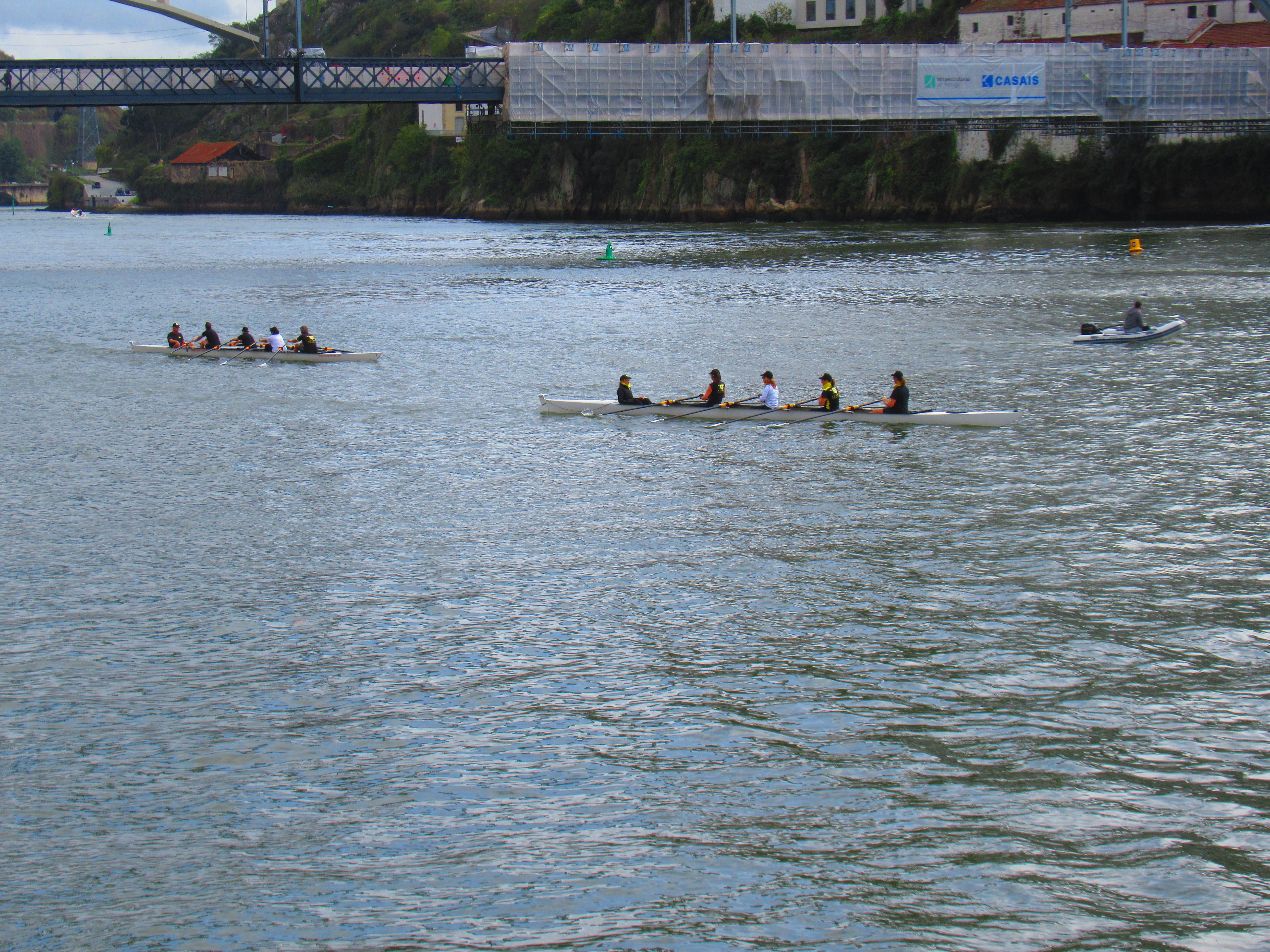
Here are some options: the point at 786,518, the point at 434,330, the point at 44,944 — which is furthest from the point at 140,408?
the point at 44,944

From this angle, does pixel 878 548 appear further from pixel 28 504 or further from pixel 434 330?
pixel 434 330

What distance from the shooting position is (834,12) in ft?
480

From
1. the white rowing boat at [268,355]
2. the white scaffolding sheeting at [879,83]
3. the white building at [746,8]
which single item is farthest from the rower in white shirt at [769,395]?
the white building at [746,8]

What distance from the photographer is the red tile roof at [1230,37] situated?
364 ft

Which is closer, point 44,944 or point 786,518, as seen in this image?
point 44,944

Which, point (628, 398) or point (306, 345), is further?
point (306, 345)

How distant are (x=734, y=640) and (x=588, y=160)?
138562mm

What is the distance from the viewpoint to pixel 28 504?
27.6 meters

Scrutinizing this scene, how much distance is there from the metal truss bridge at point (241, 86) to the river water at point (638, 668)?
171 feet

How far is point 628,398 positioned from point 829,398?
5790mm

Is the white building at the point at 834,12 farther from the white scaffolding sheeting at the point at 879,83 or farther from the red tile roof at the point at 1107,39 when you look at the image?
the white scaffolding sheeting at the point at 879,83

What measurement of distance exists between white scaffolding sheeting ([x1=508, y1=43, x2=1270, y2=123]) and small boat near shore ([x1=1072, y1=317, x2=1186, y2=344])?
6647cm

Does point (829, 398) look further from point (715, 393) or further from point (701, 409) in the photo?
point (701, 409)

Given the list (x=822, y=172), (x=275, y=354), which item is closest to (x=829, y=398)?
(x=275, y=354)
